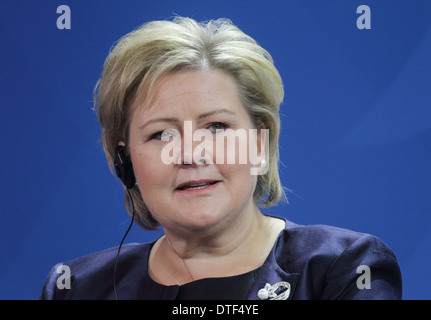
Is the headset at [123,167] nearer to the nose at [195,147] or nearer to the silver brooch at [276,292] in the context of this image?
the nose at [195,147]

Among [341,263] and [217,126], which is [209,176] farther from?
[341,263]

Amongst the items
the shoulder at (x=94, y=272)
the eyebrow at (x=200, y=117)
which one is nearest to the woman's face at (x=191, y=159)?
the eyebrow at (x=200, y=117)

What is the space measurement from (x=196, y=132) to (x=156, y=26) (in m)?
0.36

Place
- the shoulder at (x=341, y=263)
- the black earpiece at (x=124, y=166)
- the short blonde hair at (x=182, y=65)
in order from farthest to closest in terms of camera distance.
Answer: the black earpiece at (x=124, y=166), the short blonde hair at (x=182, y=65), the shoulder at (x=341, y=263)

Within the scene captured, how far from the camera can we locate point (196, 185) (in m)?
1.59

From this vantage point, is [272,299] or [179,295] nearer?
[272,299]

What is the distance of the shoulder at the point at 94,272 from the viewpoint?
1.83 metres

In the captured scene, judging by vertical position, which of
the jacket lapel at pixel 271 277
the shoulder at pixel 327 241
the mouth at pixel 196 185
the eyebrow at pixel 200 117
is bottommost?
the jacket lapel at pixel 271 277

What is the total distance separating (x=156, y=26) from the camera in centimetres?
174

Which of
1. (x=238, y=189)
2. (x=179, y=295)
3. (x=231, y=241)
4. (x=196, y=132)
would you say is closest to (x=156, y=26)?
(x=196, y=132)

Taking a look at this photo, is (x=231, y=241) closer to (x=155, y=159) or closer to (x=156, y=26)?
(x=155, y=159)

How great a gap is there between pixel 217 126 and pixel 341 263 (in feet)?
1.50

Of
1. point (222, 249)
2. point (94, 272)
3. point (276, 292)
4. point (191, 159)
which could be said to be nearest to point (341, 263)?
point (276, 292)
